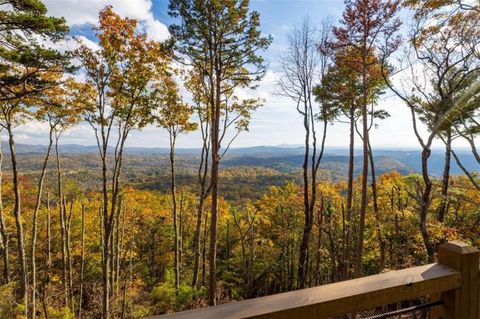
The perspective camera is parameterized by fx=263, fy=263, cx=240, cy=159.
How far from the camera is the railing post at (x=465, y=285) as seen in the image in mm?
1096

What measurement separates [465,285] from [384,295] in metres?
0.41

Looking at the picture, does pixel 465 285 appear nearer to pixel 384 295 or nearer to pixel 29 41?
pixel 384 295

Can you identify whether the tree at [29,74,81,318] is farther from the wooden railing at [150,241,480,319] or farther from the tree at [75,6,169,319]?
the wooden railing at [150,241,480,319]

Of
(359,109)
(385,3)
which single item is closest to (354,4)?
(385,3)

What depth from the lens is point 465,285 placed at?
110 cm

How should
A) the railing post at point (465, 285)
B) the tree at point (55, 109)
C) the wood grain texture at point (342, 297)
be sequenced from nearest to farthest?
1. the wood grain texture at point (342, 297)
2. the railing post at point (465, 285)
3. the tree at point (55, 109)

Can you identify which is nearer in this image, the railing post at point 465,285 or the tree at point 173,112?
the railing post at point 465,285

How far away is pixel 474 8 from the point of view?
5.96 meters

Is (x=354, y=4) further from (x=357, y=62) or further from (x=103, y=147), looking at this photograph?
(x=103, y=147)

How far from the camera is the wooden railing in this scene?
2.74 feet

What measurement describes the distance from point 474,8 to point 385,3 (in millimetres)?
2362

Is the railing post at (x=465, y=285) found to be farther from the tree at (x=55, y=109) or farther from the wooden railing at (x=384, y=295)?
the tree at (x=55, y=109)

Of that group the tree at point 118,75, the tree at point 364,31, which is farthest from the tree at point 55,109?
the tree at point 364,31

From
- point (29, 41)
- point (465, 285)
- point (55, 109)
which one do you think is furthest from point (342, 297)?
point (55, 109)
